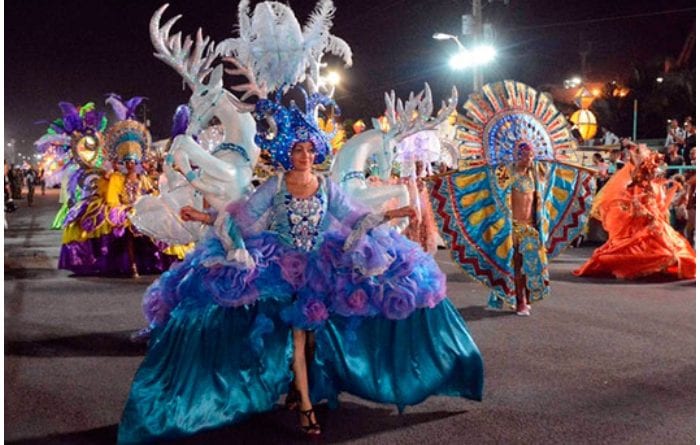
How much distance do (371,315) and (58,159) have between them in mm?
8582

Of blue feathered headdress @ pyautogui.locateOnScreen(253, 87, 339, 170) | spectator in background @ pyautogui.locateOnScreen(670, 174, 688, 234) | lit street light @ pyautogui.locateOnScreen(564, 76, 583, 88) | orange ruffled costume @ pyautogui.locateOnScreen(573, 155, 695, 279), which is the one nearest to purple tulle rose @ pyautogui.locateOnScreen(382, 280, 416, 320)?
blue feathered headdress @ pyautogui.locateOnScreen(253, 87, 339, 170)

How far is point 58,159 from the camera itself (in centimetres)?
1145

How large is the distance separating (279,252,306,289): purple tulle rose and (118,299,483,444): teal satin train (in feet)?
0.58

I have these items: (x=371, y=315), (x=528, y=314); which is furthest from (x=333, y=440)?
(x=528, y=314)

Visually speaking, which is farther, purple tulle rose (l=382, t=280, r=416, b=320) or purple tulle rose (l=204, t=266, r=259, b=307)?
purple tulle rose (l=382, t=280, r=416, b=320)

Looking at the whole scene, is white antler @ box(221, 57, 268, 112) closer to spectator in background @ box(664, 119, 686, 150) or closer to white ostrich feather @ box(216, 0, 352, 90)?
white ostrich feather @ box(216, 0, 352, 90)

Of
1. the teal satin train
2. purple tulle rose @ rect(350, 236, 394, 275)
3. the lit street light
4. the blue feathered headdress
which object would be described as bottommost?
the teal satin train

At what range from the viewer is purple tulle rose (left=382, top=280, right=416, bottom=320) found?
13.7 feet

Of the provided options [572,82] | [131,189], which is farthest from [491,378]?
[572,82]

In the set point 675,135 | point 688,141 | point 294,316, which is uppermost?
point 675,135

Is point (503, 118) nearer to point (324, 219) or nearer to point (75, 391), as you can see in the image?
point (324, 219)

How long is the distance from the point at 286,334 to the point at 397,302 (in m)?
0.70

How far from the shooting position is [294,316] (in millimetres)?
4125

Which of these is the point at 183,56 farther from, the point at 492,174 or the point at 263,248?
the point at 492,174
